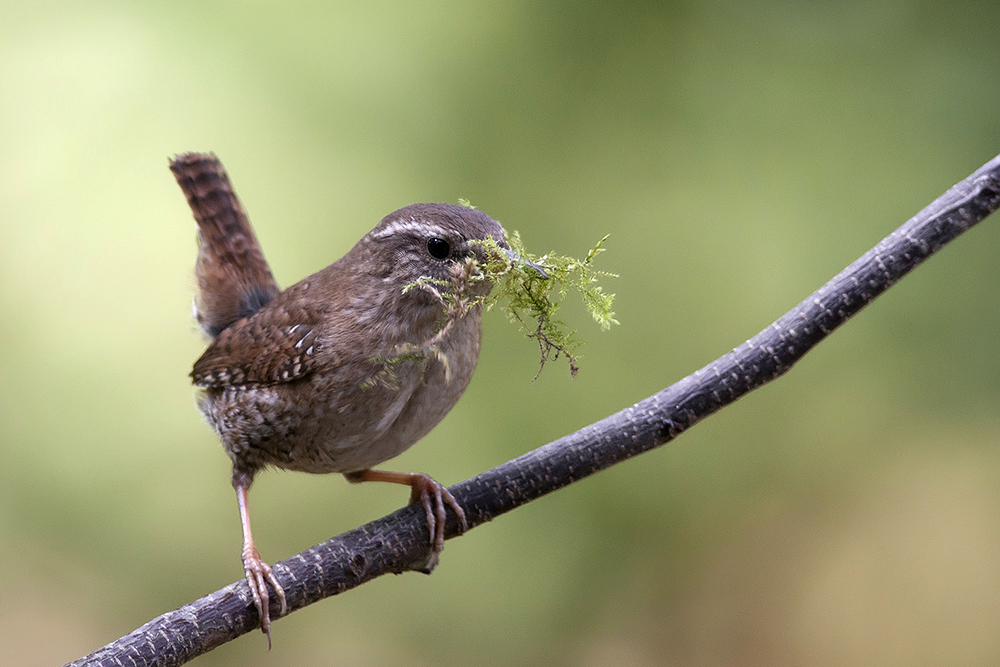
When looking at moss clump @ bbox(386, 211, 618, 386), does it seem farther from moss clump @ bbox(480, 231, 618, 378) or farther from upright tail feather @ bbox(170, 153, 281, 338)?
upright tail feather @ bbox(170, 153, 281, 338)

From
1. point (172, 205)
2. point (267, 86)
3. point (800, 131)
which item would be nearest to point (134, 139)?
point (172, 205)

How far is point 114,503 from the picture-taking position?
3.72 meters

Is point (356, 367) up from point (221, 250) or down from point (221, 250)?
down

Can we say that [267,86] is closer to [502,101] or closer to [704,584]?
[502,101]

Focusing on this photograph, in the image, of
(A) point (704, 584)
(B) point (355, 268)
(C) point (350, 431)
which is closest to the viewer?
(C) point (350, 431)

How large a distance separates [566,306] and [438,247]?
155 centimetres

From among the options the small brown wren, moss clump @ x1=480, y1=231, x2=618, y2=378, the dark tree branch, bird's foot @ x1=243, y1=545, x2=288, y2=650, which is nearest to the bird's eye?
the small brown wren

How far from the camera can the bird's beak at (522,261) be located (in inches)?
68.7

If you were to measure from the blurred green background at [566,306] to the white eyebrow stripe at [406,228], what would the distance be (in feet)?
4.85

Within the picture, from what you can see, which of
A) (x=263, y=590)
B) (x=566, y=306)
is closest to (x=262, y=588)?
(x=263, y=590)

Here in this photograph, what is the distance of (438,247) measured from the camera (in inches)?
81.2

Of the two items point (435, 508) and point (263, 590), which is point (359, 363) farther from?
point (263, 590)

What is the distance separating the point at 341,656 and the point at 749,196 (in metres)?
2.68

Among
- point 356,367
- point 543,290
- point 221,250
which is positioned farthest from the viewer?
point 221,250
